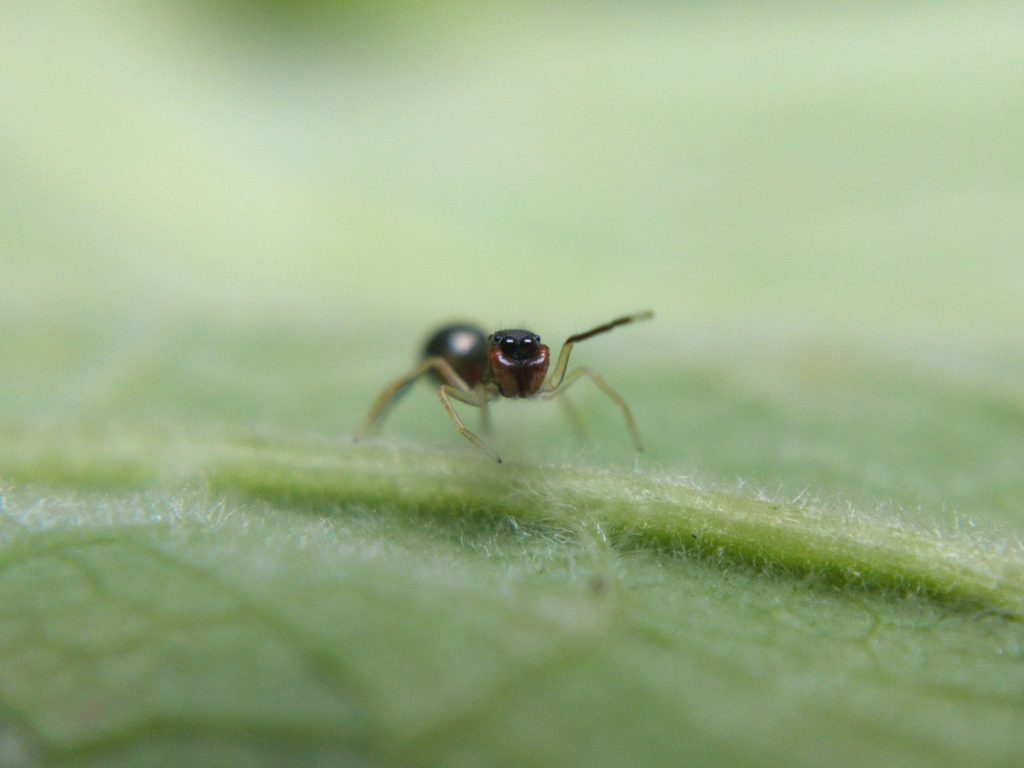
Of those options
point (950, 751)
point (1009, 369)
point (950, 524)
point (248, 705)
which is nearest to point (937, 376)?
point (1009, 369)

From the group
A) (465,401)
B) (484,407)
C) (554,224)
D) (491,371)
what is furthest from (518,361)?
(554,224)

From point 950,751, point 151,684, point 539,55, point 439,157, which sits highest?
point 539,55

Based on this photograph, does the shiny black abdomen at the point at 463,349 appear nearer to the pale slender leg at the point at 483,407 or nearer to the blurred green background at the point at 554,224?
the pale slender leg at the point at 483,407

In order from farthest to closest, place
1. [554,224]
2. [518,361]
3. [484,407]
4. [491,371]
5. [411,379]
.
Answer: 1. [554,224]
2. [484,407]
3. [411,379]
4. [491,371]
5. [518,361]

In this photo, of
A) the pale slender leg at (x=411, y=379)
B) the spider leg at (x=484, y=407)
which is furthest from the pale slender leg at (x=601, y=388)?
the pale slender leg at (x=411, y=379)

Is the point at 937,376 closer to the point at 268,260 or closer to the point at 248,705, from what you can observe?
the point at 248,705

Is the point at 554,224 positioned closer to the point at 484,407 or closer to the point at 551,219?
the point at 551,219
